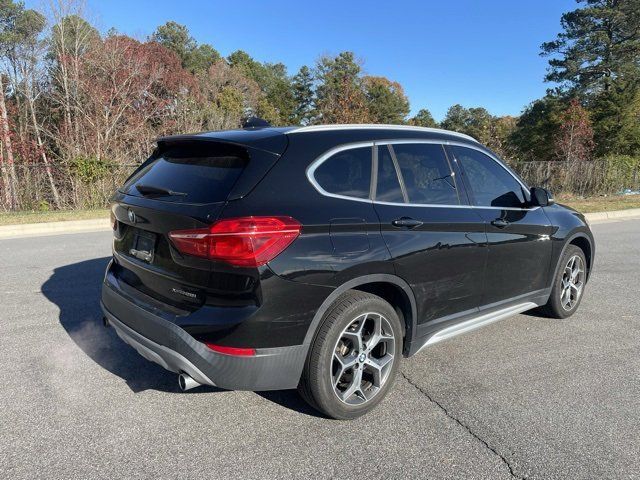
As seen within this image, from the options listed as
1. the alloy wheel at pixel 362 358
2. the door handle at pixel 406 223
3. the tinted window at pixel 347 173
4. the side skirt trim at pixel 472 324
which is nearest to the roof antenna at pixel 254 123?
the tinted window at pixel 347 173

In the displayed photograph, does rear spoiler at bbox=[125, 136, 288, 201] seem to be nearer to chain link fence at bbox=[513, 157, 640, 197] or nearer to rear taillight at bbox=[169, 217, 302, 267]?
rear taillight at bbox=[169, 217, 302, 267]

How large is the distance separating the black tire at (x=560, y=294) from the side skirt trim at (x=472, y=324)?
0.63 m

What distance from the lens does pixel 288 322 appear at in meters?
2.57

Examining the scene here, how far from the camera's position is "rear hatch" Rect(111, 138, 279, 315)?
8.32 feet

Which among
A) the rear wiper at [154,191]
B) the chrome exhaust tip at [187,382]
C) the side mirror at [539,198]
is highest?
the side mirror at [539,198]

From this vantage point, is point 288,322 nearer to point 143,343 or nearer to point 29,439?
point 143,343

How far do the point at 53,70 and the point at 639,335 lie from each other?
76.0ft

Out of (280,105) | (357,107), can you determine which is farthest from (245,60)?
(357,107)

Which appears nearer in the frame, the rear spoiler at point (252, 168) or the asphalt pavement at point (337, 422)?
the asphalt pavement at point (337, 422)

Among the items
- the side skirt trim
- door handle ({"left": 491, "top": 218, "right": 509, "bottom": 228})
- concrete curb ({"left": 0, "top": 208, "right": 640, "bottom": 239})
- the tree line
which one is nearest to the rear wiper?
the side skirt trim

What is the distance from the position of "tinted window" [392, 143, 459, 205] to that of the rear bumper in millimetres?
1395

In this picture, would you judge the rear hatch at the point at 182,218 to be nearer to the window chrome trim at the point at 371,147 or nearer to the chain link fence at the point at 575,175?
the window chrome trim at the point at 371,147

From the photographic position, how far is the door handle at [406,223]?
3033mm

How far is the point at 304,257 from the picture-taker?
2.59m
